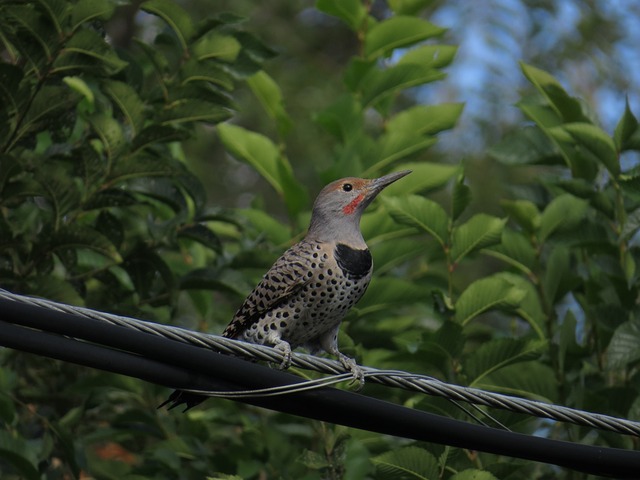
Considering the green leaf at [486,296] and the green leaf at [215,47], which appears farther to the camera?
the green leaf at [215,47]

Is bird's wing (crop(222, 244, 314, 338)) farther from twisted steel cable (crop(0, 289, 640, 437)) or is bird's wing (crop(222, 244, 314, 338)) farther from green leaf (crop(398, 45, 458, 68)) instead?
green leaf (crop(398, 45, 458, 68))

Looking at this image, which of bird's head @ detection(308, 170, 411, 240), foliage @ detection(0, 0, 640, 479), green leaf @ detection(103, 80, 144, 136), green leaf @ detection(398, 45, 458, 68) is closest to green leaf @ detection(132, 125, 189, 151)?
foliage @ detection(0, 0, 640, 479)

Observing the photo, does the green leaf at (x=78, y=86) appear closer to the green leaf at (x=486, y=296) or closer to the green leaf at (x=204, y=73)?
the green leaf at (x=204, y=73)

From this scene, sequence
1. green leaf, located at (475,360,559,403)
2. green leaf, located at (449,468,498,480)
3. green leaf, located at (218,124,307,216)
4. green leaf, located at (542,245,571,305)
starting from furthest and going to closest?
green leaf, located at (218,124,307,216) < green leaf, located at (542,245,571,305) < green leaf, located at (475,360,559,403) < green leaf, located at (449,468,498,480)

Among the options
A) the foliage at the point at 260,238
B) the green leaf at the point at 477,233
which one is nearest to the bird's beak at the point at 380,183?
the foliage at the point at 260,238

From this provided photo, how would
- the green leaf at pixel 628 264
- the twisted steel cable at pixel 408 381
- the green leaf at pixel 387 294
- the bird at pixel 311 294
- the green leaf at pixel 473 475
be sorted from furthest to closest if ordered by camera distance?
the green leaf at pixel 387 294, the green leaf at pixel 628 264, the bird at pixel 311 294, the green leaf at pixel 473 475, the twisted steel cable at pixel 408 381

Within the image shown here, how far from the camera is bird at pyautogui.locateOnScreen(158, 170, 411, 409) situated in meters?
4.82

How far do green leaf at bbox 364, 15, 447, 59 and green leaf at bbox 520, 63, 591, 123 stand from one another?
587 mm

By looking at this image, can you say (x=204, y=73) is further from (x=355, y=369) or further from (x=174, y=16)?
(x=355, y=369)

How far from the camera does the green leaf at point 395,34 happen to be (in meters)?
6.26

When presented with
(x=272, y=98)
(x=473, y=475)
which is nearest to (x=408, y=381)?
(x=473, y=475)

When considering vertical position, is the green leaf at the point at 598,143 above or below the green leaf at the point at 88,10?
below

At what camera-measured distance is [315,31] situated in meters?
15.9

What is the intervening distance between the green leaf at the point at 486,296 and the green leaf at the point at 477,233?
191mm
